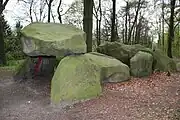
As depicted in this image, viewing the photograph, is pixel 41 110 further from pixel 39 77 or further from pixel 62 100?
pixel 39 77

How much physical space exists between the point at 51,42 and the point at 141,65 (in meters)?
3.75

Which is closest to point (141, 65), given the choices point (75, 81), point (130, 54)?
point (130, 54)

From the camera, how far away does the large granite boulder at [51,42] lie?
8.37 metres

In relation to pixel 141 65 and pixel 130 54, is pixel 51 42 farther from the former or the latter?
pixel 130 54

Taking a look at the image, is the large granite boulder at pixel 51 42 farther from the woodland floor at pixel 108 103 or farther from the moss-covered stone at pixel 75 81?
the woodland floor at pixel 108 103

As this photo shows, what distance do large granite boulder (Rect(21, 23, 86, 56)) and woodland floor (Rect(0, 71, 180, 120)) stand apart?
51.2 inches

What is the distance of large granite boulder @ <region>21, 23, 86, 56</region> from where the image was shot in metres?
8.37

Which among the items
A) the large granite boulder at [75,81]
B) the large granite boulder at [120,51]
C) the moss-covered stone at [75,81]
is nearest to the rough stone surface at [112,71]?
the large granite boulder at [75,81]

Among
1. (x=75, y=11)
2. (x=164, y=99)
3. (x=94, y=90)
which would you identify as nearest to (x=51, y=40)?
(x=94, y=90)

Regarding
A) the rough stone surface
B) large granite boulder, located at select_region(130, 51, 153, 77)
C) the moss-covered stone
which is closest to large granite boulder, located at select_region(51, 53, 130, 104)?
the moss-covered stone

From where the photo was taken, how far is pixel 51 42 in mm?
8328

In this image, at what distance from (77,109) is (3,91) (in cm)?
345

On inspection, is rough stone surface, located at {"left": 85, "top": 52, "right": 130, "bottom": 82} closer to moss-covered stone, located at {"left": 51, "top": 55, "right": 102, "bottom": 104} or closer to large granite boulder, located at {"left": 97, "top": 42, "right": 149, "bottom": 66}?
moss-covered stone, located at {"left": 51, "top": 55, "right": 102, "bottom": 104}

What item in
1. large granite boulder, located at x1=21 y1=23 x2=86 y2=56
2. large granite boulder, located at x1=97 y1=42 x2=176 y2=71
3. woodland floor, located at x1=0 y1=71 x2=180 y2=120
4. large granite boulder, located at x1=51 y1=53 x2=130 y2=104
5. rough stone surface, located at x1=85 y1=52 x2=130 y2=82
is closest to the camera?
woodland floor, located at x1=0 y1=71 x2=180 y2=120
